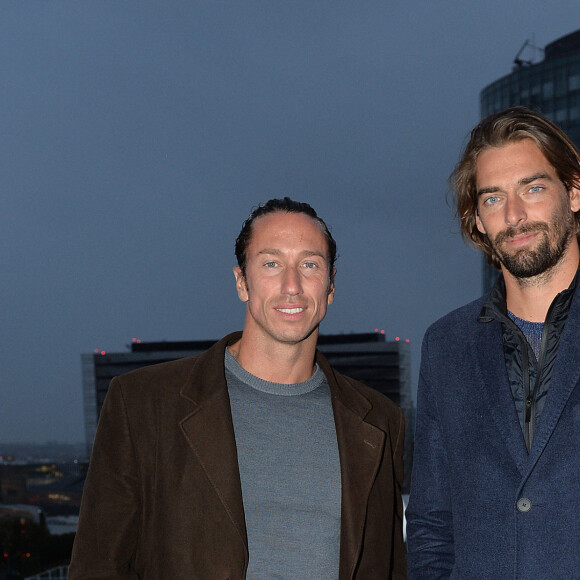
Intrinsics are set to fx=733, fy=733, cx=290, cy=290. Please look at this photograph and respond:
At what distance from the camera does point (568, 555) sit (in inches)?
125

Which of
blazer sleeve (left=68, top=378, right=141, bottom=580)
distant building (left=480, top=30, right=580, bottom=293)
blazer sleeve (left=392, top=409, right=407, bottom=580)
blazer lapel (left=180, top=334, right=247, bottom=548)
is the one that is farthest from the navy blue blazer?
distant building (left=480, top=30, right=580, bottom=293)

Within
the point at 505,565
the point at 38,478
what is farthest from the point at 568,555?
the point at 38,478

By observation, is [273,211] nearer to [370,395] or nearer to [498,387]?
[370,395]

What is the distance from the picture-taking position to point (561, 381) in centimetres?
329

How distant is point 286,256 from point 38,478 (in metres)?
178

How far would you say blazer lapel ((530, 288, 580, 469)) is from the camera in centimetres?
323

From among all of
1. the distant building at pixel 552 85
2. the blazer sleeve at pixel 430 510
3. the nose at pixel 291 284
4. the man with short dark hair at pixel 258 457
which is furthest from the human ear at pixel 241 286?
the distant building at pixel 552 85

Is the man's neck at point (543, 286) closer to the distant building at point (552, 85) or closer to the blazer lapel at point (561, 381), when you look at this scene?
the blazer lapel at point (561, 381)

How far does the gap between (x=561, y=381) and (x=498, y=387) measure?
0.32 metres

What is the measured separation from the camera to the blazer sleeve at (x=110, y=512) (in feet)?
12.4

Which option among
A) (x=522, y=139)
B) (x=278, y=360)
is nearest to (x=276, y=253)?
(x=278, y=360)

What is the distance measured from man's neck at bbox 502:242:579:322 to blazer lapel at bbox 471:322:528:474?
21 cm

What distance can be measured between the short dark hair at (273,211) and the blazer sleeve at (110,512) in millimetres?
1230

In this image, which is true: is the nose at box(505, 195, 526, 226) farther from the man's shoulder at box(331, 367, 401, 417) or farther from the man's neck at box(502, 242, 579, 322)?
the man's shoulder at box(331, 367, 401, 417)
